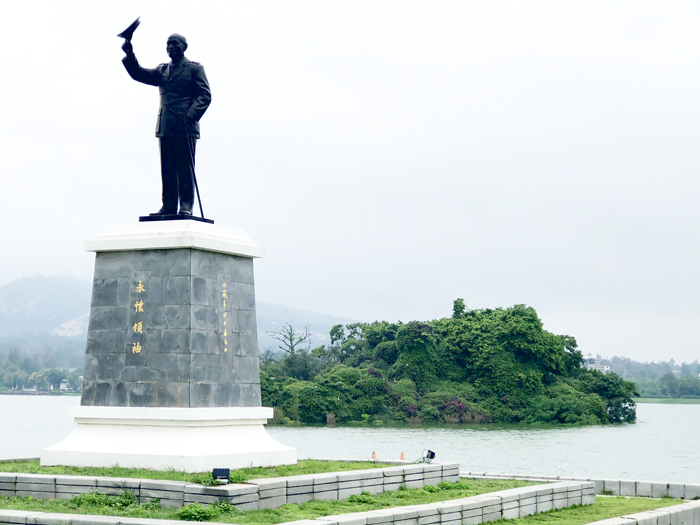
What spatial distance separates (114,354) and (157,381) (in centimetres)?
61

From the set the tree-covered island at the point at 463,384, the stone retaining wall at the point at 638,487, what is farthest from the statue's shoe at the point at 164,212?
the tree-covered island at the point at 463,384

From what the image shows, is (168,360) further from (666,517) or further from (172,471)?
(666,517)

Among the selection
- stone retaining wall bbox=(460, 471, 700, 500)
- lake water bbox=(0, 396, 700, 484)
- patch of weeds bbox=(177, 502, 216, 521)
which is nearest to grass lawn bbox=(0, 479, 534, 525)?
patch of weeds bbox=(177, 502, 216, 521)

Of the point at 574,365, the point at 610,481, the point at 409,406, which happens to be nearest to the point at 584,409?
the point at 574,365

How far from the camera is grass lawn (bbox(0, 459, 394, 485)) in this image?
26.3ft

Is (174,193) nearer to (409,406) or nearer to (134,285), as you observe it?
(134,285)

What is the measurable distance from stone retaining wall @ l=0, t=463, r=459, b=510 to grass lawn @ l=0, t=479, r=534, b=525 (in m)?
0.10

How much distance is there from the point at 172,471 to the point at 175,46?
4.69 m

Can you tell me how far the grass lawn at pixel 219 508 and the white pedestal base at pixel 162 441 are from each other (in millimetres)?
1133

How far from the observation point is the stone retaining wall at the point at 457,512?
654 cm

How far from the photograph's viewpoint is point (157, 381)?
29.3ft

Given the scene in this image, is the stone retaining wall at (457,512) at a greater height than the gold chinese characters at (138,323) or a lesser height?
lesser

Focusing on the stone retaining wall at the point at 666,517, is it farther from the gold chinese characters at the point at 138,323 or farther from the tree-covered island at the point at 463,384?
the tree-covered island at the point at 463,384

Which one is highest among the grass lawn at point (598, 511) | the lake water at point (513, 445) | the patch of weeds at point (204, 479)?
the patch of weeds at point (204, 479)
